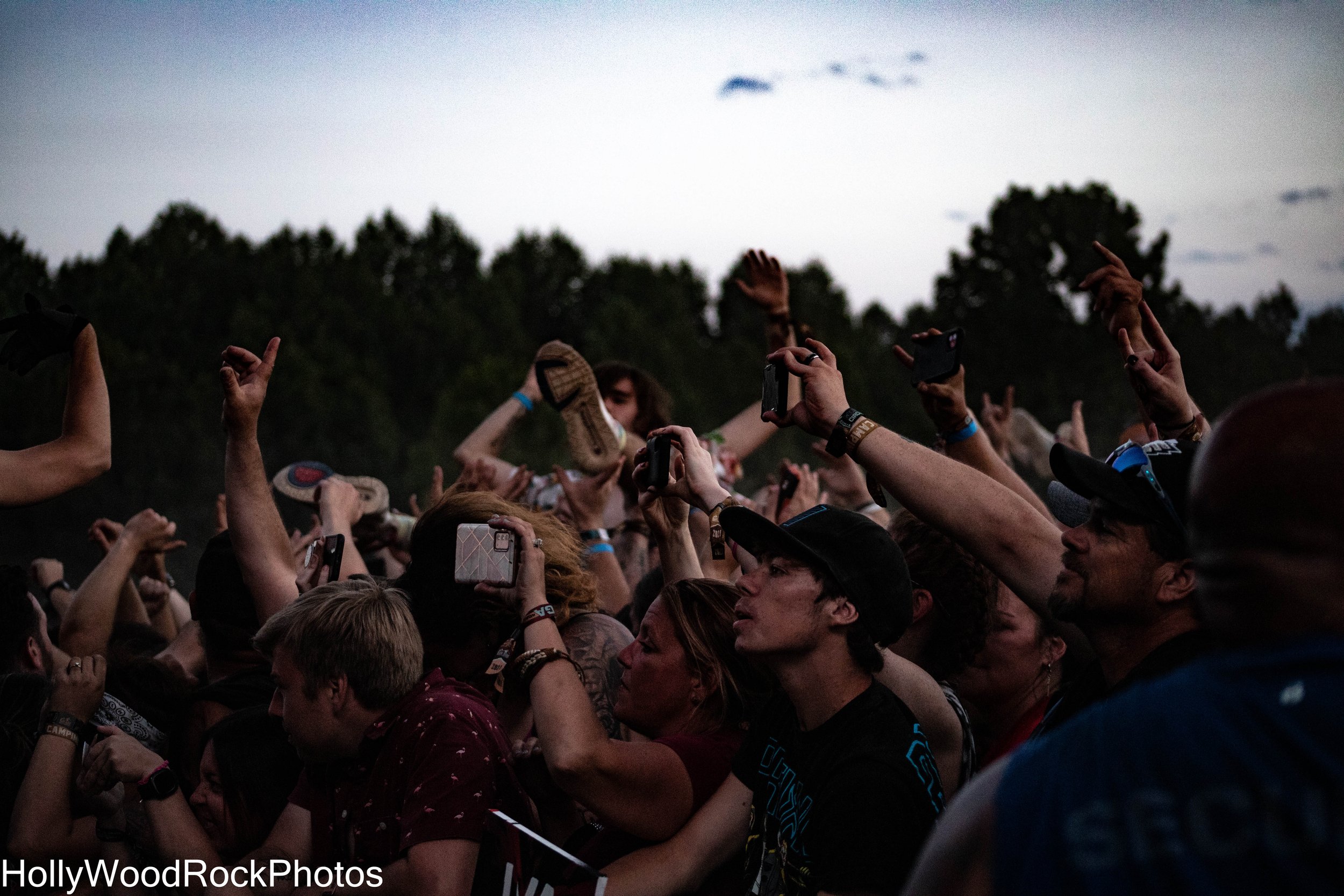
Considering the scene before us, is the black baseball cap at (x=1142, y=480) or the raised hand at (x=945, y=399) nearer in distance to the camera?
the black baseball cap at (x=1142, y=480)

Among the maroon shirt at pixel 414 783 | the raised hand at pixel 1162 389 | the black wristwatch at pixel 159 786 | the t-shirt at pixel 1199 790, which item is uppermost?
the t-shirt at pixel 1199 790

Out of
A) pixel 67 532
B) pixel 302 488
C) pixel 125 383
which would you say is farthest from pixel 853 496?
pixel 125 383

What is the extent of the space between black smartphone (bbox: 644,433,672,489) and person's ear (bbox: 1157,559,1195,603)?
4.55ft

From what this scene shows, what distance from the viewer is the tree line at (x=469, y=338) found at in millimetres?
25641

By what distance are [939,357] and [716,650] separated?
3.59ft

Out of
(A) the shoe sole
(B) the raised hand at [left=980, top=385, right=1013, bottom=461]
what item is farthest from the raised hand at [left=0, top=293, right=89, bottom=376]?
(B) the raised hand at [left=980, top=385, right=1013, bottom=461]

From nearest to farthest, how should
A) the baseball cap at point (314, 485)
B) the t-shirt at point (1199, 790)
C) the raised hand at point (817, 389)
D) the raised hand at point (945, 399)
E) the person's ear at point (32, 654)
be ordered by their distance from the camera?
the t-shirt at point (1199, 790), the raised hand at point (817, 389), the raised hand at point (945, 399), the person's ear at point (32, 654), the baseball cap at point (314, 485)

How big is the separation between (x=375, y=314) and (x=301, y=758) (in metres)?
34.3

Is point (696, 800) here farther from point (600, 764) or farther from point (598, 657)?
point (598, 657)

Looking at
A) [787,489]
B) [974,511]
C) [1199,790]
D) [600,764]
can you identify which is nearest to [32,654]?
[600,764]

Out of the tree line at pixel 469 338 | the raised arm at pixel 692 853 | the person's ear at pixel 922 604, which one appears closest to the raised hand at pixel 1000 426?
the person's ear at pixel 922 604

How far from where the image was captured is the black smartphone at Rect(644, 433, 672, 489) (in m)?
3.22

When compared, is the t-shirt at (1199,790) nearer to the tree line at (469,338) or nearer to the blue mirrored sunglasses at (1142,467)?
the blue mirrored sunglasses at (1142,467)

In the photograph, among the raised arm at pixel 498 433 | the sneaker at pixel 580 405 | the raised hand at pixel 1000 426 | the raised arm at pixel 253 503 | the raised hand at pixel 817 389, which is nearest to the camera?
the raised hand at pixel 817 389
